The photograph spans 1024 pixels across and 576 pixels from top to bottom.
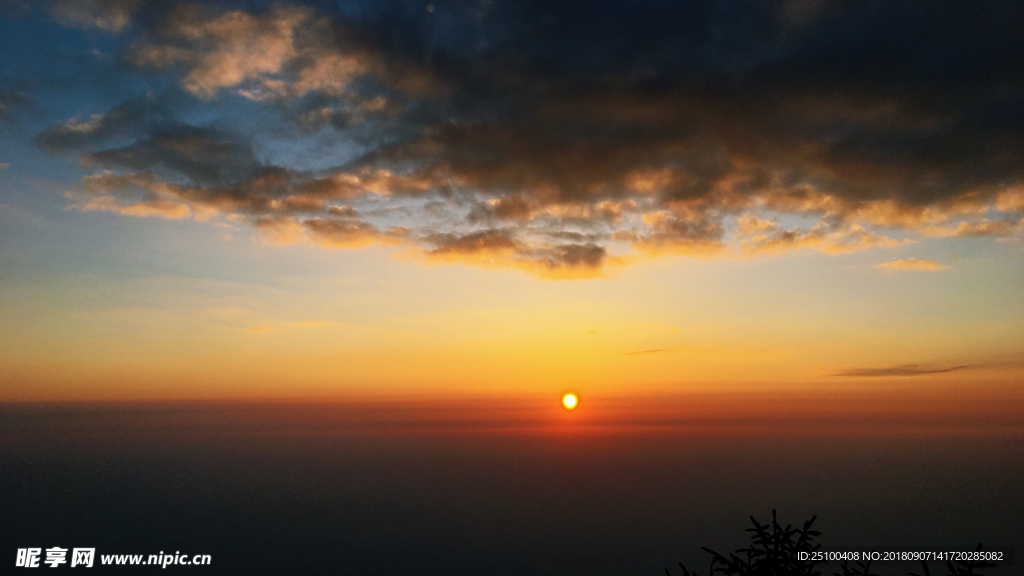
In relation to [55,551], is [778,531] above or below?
above

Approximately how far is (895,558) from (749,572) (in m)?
24.7

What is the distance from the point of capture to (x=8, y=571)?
194 meters

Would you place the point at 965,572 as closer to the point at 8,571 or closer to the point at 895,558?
the point at 895,558

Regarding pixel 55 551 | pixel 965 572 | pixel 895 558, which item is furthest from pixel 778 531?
pixel 55 551

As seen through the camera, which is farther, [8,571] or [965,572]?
[8,571]

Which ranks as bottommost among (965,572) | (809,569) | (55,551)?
(55,551)

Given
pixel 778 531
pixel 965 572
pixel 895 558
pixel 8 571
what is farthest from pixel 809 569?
pixel 8 571

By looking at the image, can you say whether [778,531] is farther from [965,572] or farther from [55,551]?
[55,551]

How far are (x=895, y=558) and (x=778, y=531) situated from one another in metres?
24.2

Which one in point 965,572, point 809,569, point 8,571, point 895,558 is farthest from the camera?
point 8,571

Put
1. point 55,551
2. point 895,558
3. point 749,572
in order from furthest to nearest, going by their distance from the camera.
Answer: point 55,551 < point 895,558 < point 749,572

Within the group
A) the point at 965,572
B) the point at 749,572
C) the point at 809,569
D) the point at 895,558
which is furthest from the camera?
the point at 895,558

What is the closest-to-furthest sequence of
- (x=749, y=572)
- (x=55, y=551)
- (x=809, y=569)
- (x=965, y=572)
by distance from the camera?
(x=965, y=572)
(x=749, y=572)
(x=809, y=569)
(x=55, y=551)

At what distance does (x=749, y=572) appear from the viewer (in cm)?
849
